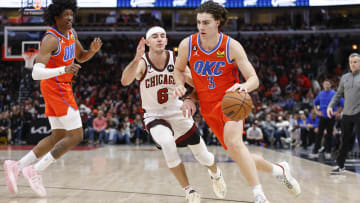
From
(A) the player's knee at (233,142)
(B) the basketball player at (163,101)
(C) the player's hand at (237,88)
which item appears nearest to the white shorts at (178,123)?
(B) the basketball player at (163,101)

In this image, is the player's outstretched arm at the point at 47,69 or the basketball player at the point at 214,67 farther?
the player's outstretched arm at the point at 47,69

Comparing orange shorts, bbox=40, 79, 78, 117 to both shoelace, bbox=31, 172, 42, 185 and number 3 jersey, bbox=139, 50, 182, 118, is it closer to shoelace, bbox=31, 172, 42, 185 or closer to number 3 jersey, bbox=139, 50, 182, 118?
shoelace, bbox=31, 172, 42, 185

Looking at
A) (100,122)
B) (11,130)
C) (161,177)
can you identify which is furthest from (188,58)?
(11,130)

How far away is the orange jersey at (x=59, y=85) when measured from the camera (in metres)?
4.20

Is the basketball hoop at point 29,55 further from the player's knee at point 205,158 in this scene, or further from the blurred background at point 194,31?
the player's knee at point 205,158

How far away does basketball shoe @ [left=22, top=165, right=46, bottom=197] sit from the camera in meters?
4.06

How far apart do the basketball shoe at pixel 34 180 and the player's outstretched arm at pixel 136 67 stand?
4.47ft

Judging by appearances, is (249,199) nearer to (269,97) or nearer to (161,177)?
(161,177)

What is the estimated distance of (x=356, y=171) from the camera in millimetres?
6531

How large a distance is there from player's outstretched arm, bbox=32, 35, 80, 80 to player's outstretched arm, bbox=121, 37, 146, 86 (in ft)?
1.50

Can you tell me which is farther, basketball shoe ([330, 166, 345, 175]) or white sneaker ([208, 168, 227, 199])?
basketball shoe ([330, 166, 345, 175])

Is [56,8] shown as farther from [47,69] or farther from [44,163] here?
[44,163]

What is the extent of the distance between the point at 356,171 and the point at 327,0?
18.5 m

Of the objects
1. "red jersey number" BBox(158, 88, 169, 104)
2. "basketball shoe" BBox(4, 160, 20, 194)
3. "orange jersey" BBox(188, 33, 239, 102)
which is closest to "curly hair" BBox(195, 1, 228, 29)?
"orange jersey" BBox(188, 33, 239, 102)
